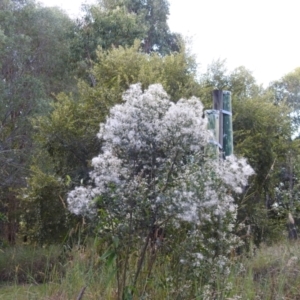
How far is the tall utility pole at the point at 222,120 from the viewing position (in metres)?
4.99

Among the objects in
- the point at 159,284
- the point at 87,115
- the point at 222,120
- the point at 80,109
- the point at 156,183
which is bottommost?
the point at 159,284

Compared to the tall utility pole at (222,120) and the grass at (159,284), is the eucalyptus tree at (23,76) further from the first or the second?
the grass at (159,284)

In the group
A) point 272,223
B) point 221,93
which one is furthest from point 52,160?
point 221,93

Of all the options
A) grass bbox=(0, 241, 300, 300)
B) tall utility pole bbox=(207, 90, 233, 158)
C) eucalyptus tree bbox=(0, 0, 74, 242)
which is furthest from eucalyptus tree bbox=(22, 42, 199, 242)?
grass bbox=(0, 241, 300, 300)

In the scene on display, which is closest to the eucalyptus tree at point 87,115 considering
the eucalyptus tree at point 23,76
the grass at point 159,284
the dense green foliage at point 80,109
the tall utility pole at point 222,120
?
the dense green foliage at point 80,109

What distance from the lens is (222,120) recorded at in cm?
529

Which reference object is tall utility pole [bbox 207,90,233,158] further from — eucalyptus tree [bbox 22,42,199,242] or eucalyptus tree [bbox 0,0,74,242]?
eucalyptus tree [bbox 0,0,74,242]

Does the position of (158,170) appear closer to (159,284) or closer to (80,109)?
(159,284)

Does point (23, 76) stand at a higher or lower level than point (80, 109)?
higher

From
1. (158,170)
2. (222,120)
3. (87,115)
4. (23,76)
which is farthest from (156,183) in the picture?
(23,76)

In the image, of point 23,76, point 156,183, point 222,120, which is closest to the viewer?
point 156,183

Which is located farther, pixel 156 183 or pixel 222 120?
pixel 222 120

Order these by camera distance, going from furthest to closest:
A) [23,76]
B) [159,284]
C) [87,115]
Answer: [23,76], [87,115], [159,284]

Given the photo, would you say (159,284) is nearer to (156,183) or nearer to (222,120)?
(156,183)
